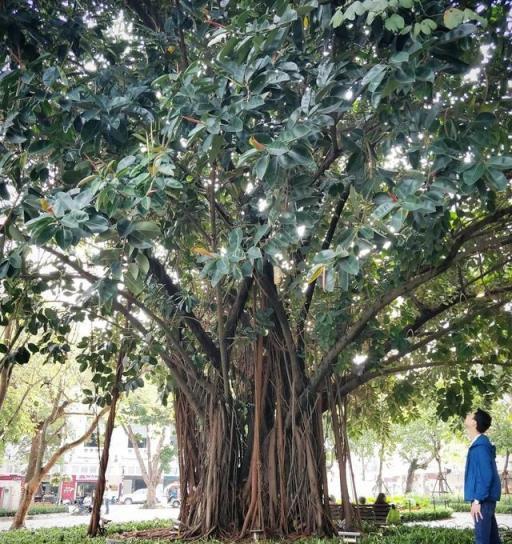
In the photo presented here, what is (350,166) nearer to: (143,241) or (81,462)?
(143,241)

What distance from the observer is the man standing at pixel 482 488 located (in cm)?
329

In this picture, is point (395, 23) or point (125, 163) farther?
point (125, 163)

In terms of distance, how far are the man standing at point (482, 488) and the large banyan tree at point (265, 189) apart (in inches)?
40.0

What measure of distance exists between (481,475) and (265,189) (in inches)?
77.5

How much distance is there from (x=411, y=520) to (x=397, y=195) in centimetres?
879

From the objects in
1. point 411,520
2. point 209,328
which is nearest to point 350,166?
point 209,328

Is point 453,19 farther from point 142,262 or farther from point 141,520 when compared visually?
point 141,520

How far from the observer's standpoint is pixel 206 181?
374 centimetres

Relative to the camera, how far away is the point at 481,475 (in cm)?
330

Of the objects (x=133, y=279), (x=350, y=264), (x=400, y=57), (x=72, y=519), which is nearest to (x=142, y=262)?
(x=133, y=279)

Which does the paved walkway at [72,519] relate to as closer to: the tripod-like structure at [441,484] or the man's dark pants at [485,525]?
Result: the tripod-like structure at [441,484]

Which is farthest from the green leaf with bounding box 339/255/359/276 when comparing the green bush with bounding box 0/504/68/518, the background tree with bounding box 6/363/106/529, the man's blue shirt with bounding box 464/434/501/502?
the green bush with bounding box 0/504/68/518

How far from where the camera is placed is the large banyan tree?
7.01ft

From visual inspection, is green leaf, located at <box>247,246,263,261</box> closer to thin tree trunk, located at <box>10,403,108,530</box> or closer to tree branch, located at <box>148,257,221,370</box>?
tree branch, located at <box>148,257,221,370</box>
